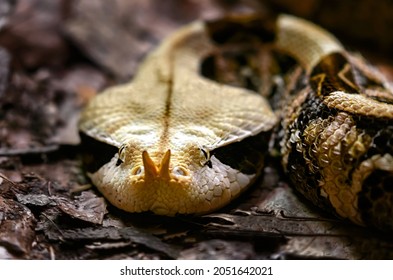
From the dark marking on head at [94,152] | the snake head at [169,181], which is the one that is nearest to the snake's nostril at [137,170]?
the snake head at [169,181]

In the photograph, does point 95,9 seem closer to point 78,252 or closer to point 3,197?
point 3,197

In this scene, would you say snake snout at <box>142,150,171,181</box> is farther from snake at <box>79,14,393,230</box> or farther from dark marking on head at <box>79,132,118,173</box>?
dark marking on head at <box>79,132,118,173</box>

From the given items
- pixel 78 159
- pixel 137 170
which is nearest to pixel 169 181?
pixel 137 170

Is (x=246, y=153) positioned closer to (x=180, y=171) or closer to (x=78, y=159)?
(x=180, y=171)

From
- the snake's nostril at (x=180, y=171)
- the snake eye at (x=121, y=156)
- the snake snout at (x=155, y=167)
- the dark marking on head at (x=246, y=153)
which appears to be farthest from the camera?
the dark marking on head at (x=246, y=153)

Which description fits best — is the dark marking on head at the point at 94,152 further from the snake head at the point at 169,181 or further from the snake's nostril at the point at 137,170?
the snake's nostril at the point at 137,170

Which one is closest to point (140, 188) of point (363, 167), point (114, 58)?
point (363, 167)
